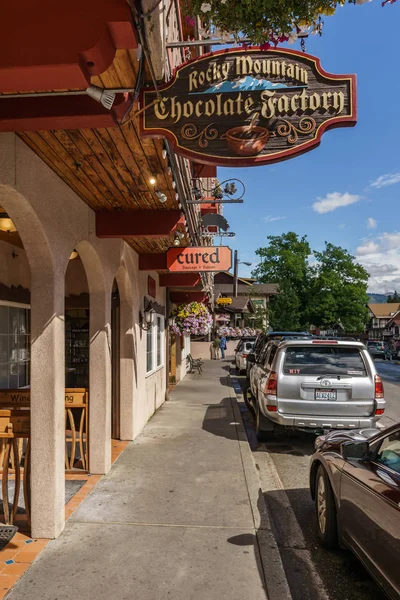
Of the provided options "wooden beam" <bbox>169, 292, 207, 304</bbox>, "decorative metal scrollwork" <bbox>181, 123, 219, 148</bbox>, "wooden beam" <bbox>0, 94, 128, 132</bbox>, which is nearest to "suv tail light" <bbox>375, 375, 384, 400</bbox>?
"decorative metal scrollwork" <bbox>181, 123, 219, 148</bbox>

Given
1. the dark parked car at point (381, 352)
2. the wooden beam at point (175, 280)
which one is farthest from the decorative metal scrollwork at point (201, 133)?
the dark parked car at point (381, 352)

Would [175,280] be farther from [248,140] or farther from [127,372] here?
[248,140]

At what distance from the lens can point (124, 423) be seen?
820cm

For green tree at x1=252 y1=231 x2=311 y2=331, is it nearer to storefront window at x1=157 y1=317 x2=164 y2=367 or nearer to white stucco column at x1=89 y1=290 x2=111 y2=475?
storefront window at x1=157 y1=317 x2=164 y2=367

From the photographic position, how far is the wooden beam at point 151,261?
9062 millimetres

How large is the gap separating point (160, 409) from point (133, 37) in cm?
1017

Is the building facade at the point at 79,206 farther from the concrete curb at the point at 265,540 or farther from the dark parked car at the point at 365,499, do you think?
the dark parked car at the point at 365,499

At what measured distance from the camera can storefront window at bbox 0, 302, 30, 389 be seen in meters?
7.17

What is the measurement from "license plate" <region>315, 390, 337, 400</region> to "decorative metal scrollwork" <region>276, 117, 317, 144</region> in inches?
204

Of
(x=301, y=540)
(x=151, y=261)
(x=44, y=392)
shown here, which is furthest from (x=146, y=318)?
(x=301, y=540)

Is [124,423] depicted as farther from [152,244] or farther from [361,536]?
[361,536]

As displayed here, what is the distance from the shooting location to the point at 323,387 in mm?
7395

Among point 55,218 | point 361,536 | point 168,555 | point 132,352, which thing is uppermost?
point 55,218

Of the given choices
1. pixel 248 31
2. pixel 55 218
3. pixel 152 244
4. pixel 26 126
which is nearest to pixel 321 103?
pixel 248 31
